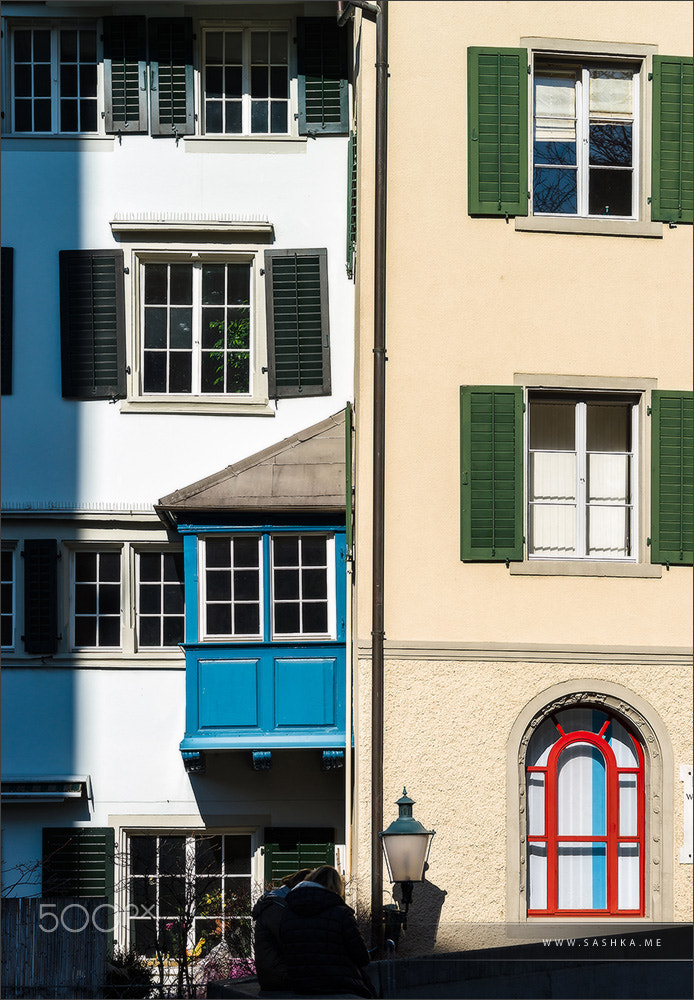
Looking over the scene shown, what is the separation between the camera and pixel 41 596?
53.2 ft

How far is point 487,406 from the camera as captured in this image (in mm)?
12586

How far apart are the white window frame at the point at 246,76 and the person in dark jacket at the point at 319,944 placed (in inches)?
398

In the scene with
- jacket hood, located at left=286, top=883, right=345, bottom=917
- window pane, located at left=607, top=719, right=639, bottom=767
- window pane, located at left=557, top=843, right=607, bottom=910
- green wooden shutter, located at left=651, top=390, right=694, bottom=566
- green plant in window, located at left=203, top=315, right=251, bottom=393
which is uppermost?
green plant in window, located at left=203, top=315, right=251, bottom=393

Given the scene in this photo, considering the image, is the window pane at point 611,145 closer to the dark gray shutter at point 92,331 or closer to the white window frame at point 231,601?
the white window frame at point 231,601

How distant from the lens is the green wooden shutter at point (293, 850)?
622 inches

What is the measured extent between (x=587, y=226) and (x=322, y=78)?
512cm

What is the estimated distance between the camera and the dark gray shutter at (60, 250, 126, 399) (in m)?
16.4

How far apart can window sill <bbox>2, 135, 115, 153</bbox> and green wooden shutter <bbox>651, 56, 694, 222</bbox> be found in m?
6.61

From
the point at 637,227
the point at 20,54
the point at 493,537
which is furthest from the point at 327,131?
the point at 493,537

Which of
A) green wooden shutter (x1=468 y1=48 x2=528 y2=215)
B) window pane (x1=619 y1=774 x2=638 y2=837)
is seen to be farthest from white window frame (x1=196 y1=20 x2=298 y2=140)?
window pane (x1=619 y1=774 x2=638 y2=837)

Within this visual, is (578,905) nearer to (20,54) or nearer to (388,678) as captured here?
(388,678)

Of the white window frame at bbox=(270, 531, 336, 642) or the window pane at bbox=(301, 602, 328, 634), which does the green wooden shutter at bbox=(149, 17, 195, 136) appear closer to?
the white window frame at bbox=(270, 531, 336, 642)

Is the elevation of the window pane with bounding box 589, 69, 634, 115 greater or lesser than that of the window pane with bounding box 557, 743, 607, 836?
greater

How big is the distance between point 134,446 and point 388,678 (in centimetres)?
537
